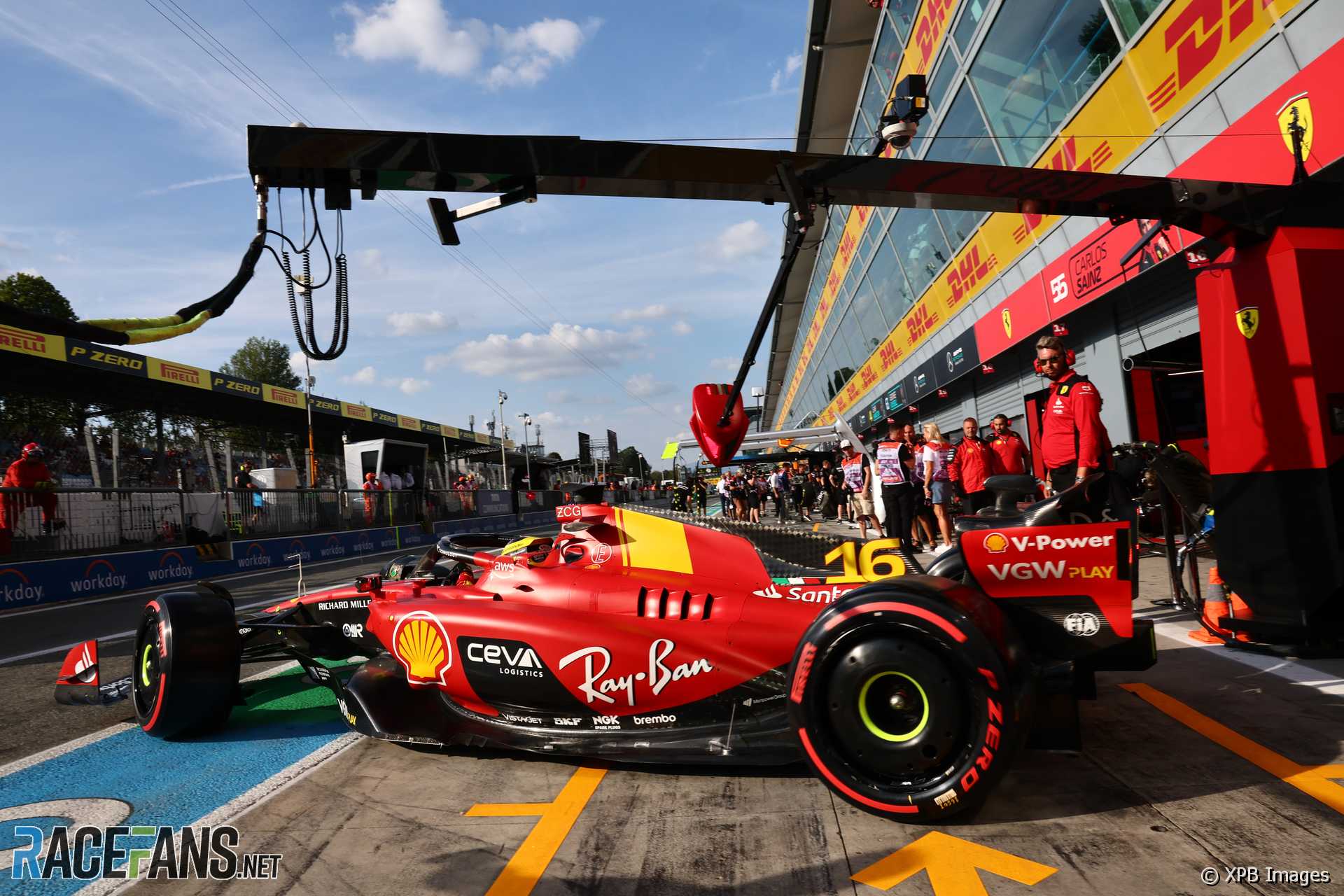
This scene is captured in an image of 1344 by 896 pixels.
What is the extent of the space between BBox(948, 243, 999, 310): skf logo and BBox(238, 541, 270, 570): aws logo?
43.2 feet

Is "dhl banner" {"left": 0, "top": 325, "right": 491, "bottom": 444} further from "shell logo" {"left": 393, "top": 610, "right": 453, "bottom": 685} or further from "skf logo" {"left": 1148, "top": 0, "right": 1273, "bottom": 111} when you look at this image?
"skf logo" {"left": 1148, "top": 0, "right": 1273, "bottom": 111}

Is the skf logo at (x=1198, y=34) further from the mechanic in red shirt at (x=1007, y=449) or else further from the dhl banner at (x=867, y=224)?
the mechanic in red shirt at (x=1007, y=449)

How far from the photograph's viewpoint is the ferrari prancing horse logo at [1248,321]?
13.4 ft

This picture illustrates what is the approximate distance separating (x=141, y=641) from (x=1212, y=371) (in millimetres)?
6184

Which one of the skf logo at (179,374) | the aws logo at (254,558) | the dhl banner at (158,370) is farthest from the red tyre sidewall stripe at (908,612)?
the skf logo at (179,374)

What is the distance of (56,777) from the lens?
3326 millimetres

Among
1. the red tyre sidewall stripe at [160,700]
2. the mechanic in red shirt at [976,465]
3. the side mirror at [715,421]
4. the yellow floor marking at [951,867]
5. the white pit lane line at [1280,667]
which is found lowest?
the white pit lane line at [1280,667]

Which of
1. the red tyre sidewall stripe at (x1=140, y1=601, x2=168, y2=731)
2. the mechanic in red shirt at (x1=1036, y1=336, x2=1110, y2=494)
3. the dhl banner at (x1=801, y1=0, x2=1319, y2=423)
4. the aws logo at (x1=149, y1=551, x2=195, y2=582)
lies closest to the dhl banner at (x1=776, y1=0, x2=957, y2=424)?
the dhl banner at (x1=801, y1=0, x2=1319, y2=423)

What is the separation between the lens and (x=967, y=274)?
11.4 metres

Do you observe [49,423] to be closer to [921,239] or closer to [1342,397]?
[921,239]

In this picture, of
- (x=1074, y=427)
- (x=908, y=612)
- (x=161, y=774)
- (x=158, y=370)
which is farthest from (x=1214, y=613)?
(x=158, y=370)

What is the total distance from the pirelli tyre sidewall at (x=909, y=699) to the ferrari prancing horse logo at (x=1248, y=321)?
2.79m

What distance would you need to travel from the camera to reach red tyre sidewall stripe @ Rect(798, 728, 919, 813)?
241 cm

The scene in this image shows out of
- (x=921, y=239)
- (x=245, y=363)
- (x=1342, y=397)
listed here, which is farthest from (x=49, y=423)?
(x=245, y=363)
